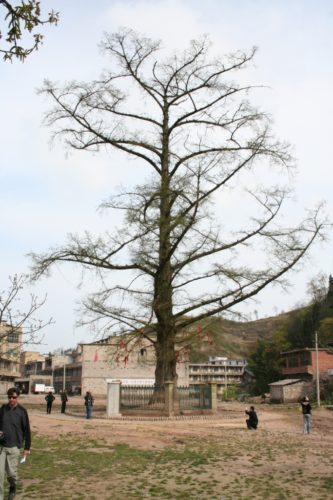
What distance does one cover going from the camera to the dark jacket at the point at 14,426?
27.3 ft

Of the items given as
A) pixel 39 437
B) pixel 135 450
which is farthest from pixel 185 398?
pixel 135 450

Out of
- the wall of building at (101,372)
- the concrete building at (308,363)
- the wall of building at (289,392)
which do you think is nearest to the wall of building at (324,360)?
the concrete building at (308,363)

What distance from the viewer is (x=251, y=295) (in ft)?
94.7

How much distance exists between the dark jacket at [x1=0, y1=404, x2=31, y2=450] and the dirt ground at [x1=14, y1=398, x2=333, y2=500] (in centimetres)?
200

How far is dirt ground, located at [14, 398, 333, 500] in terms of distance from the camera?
10.5 m

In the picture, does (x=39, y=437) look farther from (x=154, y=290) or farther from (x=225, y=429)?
(x=154, y=290)

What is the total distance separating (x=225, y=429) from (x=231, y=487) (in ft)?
39.2

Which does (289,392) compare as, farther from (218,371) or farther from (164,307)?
(218,371)

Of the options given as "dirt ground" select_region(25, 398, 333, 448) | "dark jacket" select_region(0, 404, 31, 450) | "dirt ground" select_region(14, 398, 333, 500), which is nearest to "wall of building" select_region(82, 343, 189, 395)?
"dirt ground" select_region(25, 398, 333, 448)

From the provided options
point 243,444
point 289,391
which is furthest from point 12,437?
point 289,391

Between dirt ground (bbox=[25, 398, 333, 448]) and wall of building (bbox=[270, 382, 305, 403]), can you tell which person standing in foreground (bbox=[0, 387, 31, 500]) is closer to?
dirt ground (bbox=[25, 398, 333, 448])

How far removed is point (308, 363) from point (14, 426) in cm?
5288

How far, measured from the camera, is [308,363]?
189 feet

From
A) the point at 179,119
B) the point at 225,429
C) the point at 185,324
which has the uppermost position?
the point at 179,119
